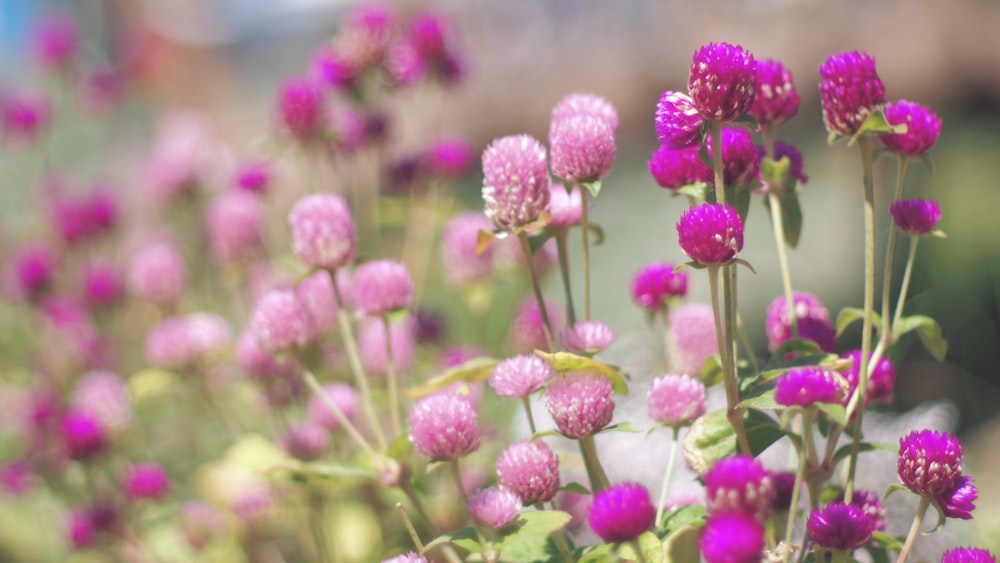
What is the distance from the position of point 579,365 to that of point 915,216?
32 centimetres

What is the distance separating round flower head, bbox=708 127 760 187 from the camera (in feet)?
2.50

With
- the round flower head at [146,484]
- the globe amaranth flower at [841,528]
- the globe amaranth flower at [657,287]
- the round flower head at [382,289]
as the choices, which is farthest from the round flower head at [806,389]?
the round flower head at [146,484]

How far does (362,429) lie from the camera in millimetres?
1454

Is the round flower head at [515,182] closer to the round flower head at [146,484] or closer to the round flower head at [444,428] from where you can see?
the round flower head at [444,428]

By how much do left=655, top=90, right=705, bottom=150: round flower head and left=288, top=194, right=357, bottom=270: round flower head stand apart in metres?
0.40

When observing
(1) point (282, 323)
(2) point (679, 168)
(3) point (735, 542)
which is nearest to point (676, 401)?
(2) point (679, 168)

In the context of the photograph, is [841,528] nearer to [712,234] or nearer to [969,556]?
[969,556]

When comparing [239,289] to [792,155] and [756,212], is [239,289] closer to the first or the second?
[792,155]

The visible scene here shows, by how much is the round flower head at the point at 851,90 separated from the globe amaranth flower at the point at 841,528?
28 centimetres

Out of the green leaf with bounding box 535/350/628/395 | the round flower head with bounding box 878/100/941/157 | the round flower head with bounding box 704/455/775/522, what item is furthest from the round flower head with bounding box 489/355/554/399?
the round flower head with bounding box 878/100/941/157

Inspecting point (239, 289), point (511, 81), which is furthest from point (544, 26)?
point (239, 289)

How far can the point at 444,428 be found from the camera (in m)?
0.77

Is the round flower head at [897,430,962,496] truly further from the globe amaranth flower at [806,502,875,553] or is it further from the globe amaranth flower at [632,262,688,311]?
the globe amaranth flower at [632,262,688,311]

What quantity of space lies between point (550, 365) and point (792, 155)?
0.98ft
